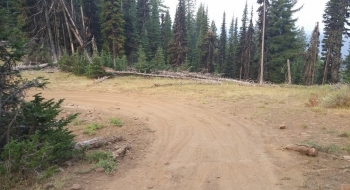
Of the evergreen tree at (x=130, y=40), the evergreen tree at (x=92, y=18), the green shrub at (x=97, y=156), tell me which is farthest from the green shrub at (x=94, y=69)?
the evergreen tree at (x=130, y=40)

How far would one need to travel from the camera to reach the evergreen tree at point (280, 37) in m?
37.1

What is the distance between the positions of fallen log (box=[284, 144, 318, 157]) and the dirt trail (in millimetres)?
694

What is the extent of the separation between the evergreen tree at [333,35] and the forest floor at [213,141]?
26.0 m

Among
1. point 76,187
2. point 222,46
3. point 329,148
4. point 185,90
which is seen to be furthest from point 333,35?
point 76,187

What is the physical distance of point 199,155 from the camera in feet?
21.5

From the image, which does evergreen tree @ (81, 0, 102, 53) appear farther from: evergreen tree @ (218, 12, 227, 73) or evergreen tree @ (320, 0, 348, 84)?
evergreen tree @ (320, 0, 348, 84)

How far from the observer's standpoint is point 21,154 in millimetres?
4480

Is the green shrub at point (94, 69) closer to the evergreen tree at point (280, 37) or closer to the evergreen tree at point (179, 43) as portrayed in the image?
the evergreen tree at point (179, 43)

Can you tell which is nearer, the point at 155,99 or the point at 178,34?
the point at 155,99

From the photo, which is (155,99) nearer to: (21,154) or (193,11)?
(21,154)

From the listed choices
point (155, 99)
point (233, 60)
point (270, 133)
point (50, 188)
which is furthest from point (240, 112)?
point (233, 60)

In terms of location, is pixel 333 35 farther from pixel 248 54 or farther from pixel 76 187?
pixel 76 187

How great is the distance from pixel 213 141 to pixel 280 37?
33940mm

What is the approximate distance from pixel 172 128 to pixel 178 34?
3554 centimetres
